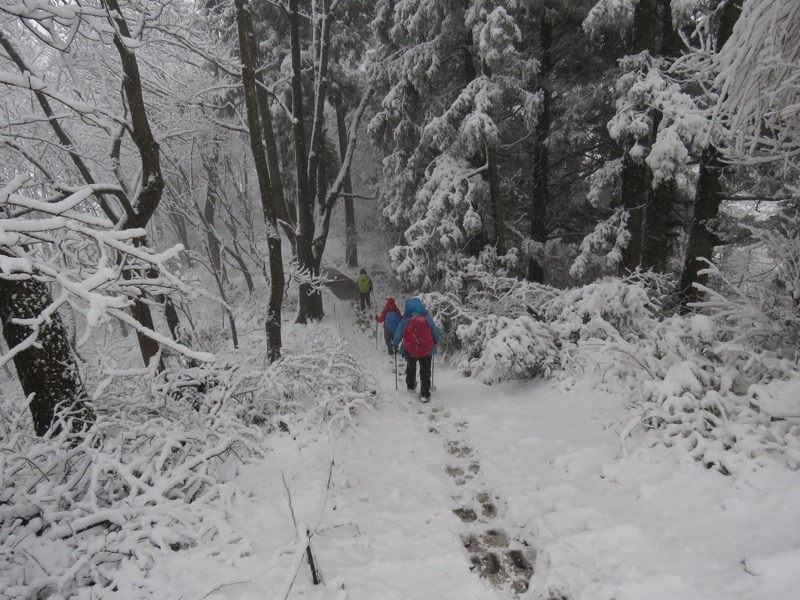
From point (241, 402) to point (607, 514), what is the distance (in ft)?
13.6

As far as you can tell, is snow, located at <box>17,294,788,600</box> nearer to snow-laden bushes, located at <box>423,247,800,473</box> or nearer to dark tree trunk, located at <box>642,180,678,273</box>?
snow-laden bushes, located at <box>423,247,800,473</box>

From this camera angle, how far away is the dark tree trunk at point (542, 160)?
32.9 ft

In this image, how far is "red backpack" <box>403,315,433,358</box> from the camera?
6.68 metres

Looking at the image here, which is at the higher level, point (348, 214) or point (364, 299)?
point (348, 214)

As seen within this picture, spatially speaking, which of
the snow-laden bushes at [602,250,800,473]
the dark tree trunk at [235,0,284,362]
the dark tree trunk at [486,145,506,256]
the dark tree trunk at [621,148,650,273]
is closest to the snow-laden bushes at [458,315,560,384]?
the snow-laden bushes at [602,250,800,473]

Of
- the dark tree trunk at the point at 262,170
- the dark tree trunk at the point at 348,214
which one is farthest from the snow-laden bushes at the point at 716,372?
the dark tree trunk at the point at 348,214

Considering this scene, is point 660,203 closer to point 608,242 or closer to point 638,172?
point 638,172

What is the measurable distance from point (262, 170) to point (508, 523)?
6020 millimetres

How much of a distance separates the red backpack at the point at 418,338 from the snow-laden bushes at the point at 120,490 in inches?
78.3

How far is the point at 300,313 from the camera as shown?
1283cm

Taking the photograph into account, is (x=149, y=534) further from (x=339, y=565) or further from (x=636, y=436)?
(x=636, y=436)

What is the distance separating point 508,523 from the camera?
342 cm

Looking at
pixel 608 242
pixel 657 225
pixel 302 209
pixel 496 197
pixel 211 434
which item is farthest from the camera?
pixel 302 209

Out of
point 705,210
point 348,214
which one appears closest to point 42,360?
point 705,210
